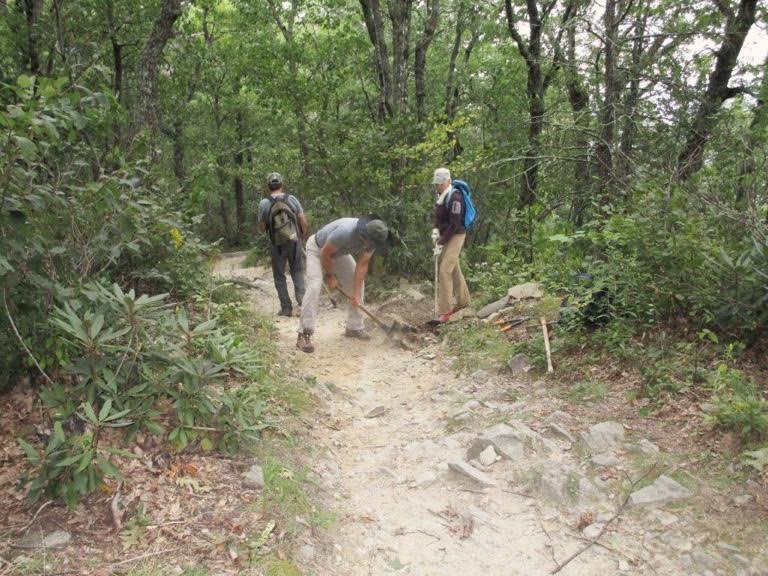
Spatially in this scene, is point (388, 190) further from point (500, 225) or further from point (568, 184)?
point (500, 225)

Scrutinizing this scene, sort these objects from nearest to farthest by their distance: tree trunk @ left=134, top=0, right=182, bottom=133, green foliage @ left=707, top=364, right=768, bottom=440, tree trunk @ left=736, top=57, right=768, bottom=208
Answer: green foliage @ left=707, top=364, right=768, bottom=440 < tree trunk @ left=736, top=57, right=768, bottom=208 < tree trunk @ left=134, top=0, right=182, bottom=133

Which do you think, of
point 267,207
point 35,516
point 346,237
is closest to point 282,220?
point 267,207

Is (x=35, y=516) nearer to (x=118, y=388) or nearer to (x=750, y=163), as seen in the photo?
(x=118, y=388)

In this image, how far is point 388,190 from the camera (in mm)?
10258

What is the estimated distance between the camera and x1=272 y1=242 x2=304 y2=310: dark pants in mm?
8250

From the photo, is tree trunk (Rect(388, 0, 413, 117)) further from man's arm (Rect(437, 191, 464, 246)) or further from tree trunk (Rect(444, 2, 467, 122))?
tree trunk (Rect(444, 2, 467, 122))

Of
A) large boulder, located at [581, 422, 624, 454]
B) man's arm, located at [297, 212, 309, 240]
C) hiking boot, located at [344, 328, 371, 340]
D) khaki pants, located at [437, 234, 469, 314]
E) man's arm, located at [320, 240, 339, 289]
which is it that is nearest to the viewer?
large boulder, located at [581, 422, 624, 454]

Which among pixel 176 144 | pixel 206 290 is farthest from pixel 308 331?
pixel 176 144

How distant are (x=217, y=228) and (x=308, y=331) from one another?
17.0m

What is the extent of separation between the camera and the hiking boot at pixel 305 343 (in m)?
6.84

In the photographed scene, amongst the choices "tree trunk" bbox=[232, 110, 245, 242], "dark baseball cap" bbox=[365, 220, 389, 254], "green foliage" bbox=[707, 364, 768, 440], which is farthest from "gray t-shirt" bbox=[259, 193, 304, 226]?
"tree trunk" bbox=[232, 110, 245, 242]

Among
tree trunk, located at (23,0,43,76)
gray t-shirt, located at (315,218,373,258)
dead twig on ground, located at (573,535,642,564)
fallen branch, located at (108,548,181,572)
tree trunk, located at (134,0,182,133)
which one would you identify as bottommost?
dead twig on ground, located at (573,535,642,564)

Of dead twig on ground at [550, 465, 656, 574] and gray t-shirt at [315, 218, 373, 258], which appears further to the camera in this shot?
gray t-shirt at [315, 218, 373, 258]

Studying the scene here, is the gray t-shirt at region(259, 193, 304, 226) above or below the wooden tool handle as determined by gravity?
above
